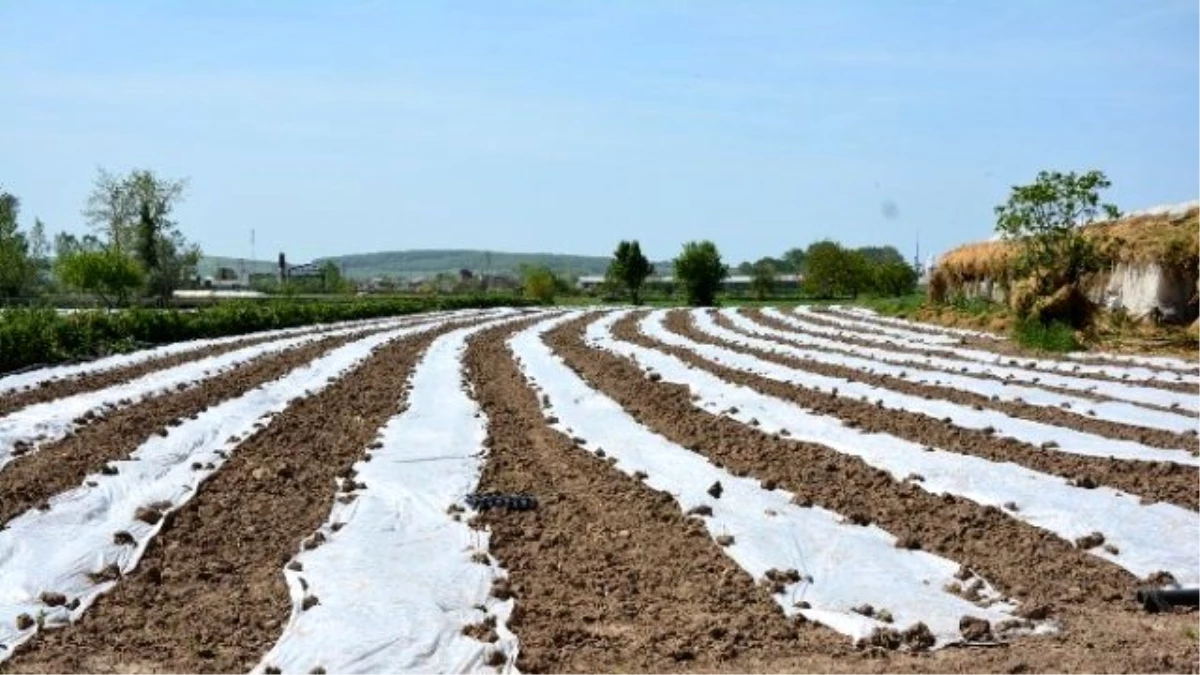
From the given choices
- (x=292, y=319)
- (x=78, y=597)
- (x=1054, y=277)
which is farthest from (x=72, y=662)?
(x=292, y=319)

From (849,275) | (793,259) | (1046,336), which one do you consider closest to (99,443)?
(1046,336)

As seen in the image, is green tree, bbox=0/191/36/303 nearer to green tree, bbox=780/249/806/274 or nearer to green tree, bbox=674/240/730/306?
green tree, bbox=674/240/730/306

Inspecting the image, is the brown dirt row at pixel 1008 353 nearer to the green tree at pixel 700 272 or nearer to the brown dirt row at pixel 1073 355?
the brown dirt row at pixel 1073 355

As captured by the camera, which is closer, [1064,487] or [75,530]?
[75,530]

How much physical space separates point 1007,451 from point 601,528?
13.1ft

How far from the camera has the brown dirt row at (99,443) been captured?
8.00 m

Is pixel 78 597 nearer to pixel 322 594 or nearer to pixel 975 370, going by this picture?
pixel 322 594

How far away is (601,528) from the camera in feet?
23.6

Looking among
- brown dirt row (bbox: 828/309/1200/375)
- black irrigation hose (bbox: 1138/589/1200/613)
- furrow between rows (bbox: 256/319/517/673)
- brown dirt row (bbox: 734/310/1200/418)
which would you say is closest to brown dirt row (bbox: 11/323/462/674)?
furrow between rows (bbox: 256/319/517/673)

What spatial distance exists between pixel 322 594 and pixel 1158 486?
549cm

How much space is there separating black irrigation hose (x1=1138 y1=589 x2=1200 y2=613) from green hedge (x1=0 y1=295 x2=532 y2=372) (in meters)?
15.7

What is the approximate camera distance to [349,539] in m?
6.78

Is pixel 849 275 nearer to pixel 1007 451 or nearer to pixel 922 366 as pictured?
pixel 922 366

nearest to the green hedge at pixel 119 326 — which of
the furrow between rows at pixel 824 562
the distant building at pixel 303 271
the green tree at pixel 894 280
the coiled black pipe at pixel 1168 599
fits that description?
the furrow between rows at pixel 824 562
